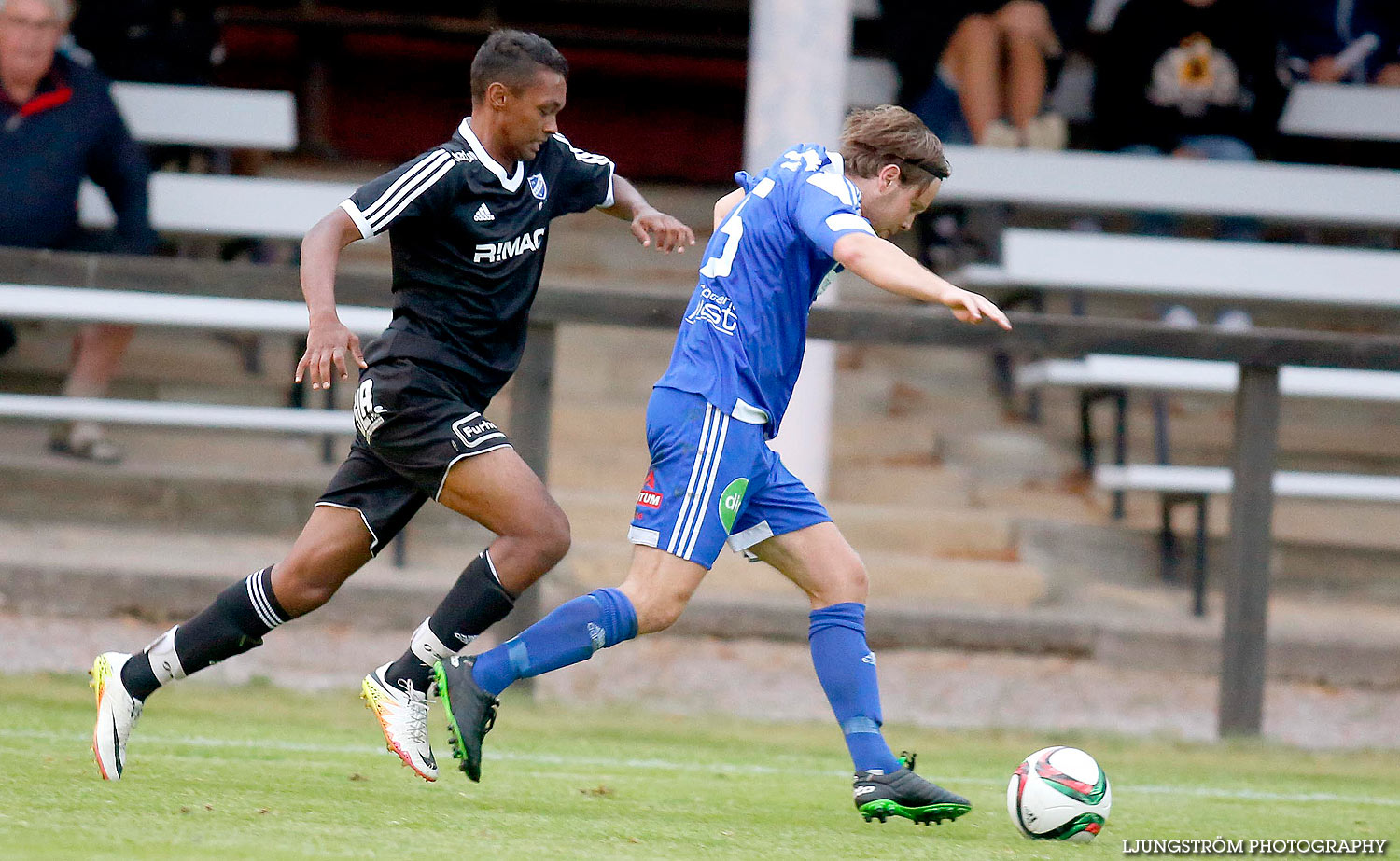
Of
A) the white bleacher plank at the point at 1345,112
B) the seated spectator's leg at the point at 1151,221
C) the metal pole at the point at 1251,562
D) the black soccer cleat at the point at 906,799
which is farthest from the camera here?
the white bleacher plank at the point at 1345,112

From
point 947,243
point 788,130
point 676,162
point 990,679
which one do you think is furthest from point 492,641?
point 676,162

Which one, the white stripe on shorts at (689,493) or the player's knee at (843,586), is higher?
the white stripe on shorts at (689,493)

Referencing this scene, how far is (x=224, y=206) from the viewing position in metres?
8.16

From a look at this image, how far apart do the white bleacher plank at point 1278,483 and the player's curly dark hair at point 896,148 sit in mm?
3816

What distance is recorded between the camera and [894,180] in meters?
3.74

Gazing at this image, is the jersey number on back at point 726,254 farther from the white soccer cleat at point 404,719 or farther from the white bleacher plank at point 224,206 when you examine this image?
the white bleacher plank at point 224,206

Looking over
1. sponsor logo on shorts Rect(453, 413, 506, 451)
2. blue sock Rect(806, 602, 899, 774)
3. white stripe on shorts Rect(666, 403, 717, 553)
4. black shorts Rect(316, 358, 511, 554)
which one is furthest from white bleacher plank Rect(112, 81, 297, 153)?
blue sock Rect(806, 602, 899, 774)

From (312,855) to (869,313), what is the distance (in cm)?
322

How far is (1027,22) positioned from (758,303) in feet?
19.0

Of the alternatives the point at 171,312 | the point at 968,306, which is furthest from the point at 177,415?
the point at 968,306

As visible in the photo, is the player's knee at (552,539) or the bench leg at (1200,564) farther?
the bench leg at (1200,564)

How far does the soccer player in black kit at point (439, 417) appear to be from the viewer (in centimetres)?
375

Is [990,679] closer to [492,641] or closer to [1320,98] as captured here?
[492,641]

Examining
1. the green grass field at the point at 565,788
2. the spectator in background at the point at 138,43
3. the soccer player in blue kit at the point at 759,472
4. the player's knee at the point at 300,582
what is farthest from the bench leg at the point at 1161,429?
the spectator in background at the point at 138,43
